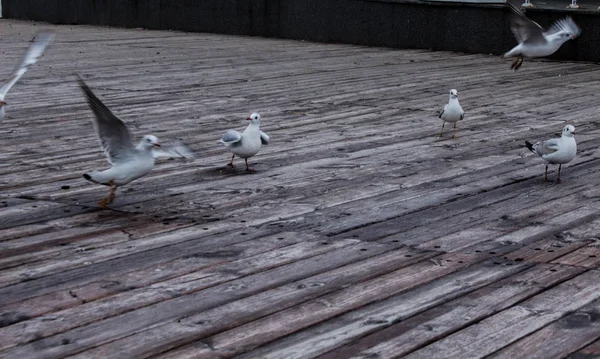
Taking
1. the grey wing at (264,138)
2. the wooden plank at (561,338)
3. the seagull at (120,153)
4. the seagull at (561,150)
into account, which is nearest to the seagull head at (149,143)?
the seagull at (120,153)

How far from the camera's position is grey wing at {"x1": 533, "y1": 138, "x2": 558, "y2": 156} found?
7.73m

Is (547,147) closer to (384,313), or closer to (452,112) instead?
(452,112)

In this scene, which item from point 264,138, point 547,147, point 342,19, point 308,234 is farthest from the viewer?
point 342,19

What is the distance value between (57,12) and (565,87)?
1322 cm

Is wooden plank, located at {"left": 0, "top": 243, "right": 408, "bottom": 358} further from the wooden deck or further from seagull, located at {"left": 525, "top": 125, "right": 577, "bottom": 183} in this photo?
seagull, located at {"left": 525, "top": 125, "right": 577, "bottom": 183}

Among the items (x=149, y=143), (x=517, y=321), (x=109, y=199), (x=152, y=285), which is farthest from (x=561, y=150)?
(x=152, y=285)

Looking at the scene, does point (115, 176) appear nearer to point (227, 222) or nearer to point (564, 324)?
point (227, 222)

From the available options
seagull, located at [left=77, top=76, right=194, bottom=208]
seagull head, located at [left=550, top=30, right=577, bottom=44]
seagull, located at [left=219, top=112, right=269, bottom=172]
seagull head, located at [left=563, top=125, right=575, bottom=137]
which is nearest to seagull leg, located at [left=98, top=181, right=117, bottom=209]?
seagull, located at [left=77, top=76, right=194, bottom=208]

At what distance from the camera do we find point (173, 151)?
22.6 ft

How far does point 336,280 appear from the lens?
525 centimetres

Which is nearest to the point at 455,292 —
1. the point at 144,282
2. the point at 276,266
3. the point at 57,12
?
the point at 276,266

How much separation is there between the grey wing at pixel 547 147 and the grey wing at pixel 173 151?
2574mm

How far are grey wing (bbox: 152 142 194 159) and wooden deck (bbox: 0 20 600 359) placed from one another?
32 cm

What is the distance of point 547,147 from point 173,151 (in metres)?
2.70
